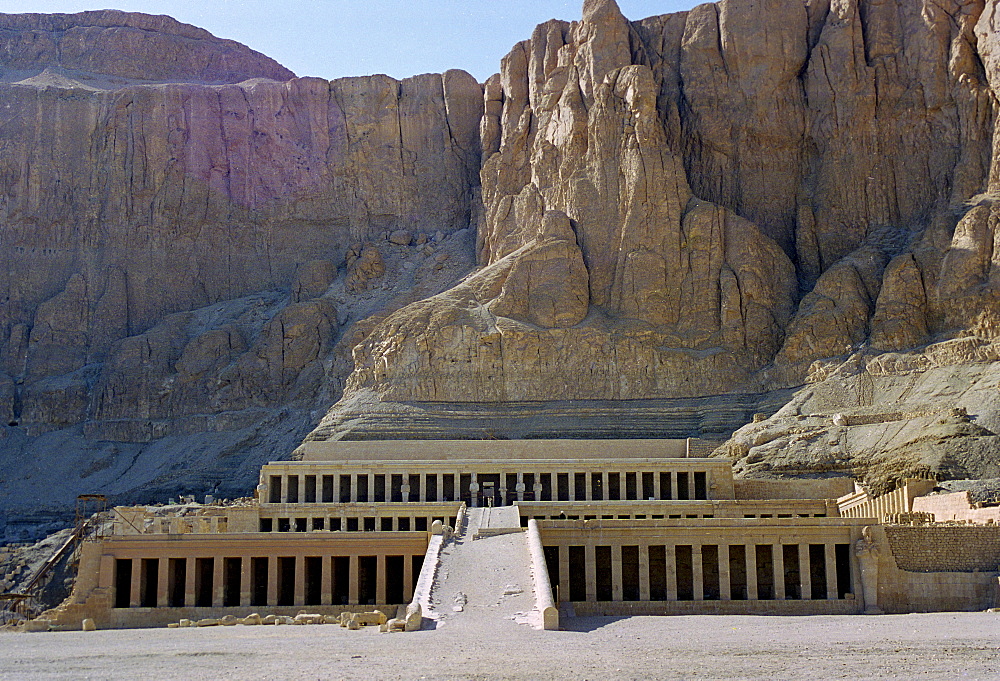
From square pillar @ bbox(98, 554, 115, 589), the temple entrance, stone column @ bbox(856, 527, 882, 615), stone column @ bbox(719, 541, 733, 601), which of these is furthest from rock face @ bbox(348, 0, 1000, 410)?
square pillar @ bbox(98, 554, 115, 589)

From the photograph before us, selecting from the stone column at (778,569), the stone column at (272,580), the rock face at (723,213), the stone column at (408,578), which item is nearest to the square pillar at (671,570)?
the stone column at (778,569)

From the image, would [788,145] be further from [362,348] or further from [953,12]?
[362,348]

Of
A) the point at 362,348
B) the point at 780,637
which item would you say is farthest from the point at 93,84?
the point at 780,637

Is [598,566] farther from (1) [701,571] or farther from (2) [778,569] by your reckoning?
(2) [778,569]

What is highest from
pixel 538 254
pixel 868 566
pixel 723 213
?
pixel 723 213

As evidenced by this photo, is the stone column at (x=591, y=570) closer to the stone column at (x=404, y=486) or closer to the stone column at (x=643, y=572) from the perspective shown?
the stone column at (x=643, y=572)

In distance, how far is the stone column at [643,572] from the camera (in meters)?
55.9

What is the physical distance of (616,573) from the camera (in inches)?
2223

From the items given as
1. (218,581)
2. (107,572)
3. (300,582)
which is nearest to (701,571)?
(300,582)

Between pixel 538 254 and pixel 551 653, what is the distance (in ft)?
245

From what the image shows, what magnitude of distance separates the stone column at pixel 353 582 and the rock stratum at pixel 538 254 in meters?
33.4

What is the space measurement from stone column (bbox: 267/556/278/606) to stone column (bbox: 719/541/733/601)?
18388 millimetres

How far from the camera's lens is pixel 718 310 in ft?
339

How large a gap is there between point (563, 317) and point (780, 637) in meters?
67.3
